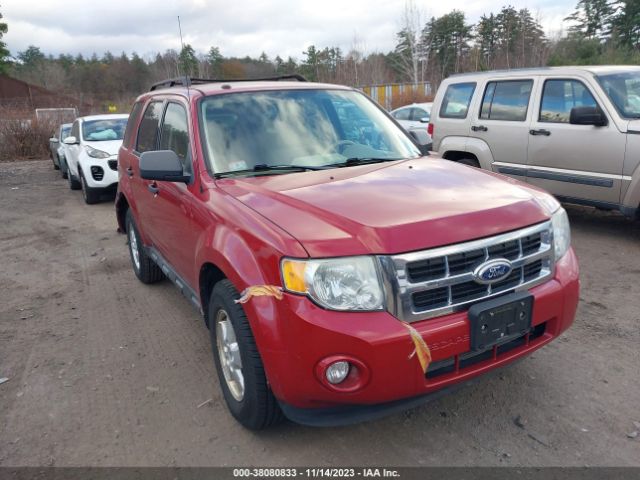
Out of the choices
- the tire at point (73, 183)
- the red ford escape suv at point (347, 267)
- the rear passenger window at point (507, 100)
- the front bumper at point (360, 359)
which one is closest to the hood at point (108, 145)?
the tire at point (73, 183)

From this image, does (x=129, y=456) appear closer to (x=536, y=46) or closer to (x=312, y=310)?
(x=312, y=310)

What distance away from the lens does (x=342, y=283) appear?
2.23m

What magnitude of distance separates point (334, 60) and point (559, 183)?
127 ft

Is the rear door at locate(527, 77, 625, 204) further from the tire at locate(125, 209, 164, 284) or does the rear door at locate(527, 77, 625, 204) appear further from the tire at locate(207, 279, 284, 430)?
the tire at locate(207, 279, 284, 430)

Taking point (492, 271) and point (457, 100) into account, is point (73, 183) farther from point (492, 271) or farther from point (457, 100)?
point (492, 271)

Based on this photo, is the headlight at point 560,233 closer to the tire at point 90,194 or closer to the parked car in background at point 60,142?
the tire at point 90,194

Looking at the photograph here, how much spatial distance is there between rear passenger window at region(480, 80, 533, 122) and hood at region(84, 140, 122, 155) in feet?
22.4

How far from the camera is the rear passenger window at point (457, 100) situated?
746cm

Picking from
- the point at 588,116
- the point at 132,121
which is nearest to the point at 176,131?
the point at 132,121

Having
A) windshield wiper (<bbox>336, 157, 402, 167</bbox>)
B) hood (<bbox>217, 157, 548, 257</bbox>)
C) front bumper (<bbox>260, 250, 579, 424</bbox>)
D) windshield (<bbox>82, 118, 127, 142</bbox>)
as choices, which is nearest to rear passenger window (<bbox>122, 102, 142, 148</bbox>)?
hood (<bbox>217, 157, 548, 257</bbox>)

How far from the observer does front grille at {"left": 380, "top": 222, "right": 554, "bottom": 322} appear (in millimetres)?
2215

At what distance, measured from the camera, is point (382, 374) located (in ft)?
7.19

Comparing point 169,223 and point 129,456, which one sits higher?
point 169,223

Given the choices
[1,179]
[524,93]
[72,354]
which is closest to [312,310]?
[72,354]
